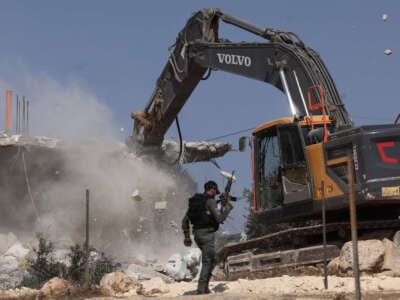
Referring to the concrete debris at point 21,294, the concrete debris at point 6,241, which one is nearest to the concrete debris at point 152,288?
the concrete debris at point 21,294

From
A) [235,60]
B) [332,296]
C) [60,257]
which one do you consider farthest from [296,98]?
[60,257]

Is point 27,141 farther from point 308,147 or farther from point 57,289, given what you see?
point 308,147

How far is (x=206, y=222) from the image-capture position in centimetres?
1131

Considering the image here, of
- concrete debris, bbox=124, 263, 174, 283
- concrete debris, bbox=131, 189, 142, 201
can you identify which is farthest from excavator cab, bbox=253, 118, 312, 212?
concrete debris, bbox=131, 189, 142, 201

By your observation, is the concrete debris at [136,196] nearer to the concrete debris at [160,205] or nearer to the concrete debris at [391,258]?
the concrete debris at [160,205]

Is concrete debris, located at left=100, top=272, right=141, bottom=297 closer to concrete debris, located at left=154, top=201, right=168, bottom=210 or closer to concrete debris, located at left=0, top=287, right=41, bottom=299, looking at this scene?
concrete debris, located at left=0, top=287, right=41, bottom=299

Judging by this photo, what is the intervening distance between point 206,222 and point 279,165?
107 inches

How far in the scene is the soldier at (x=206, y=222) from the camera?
11148 millimetres

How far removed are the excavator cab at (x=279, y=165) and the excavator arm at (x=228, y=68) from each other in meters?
0.43

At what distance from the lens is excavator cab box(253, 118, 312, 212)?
13.3m

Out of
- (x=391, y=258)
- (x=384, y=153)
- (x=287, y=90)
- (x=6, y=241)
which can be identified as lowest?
(x=391, y=258)

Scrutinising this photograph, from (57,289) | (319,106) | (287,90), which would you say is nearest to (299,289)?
(319,106)

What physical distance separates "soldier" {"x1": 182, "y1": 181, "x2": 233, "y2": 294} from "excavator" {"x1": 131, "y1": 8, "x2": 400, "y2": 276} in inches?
66.8

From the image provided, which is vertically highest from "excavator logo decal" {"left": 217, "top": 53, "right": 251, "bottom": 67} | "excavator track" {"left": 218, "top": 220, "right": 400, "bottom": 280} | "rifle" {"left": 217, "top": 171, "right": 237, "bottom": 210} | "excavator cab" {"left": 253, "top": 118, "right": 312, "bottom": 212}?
"excavator logo decal" {"left": 217, "top": 53, "right": 251, "bottom": 67}
